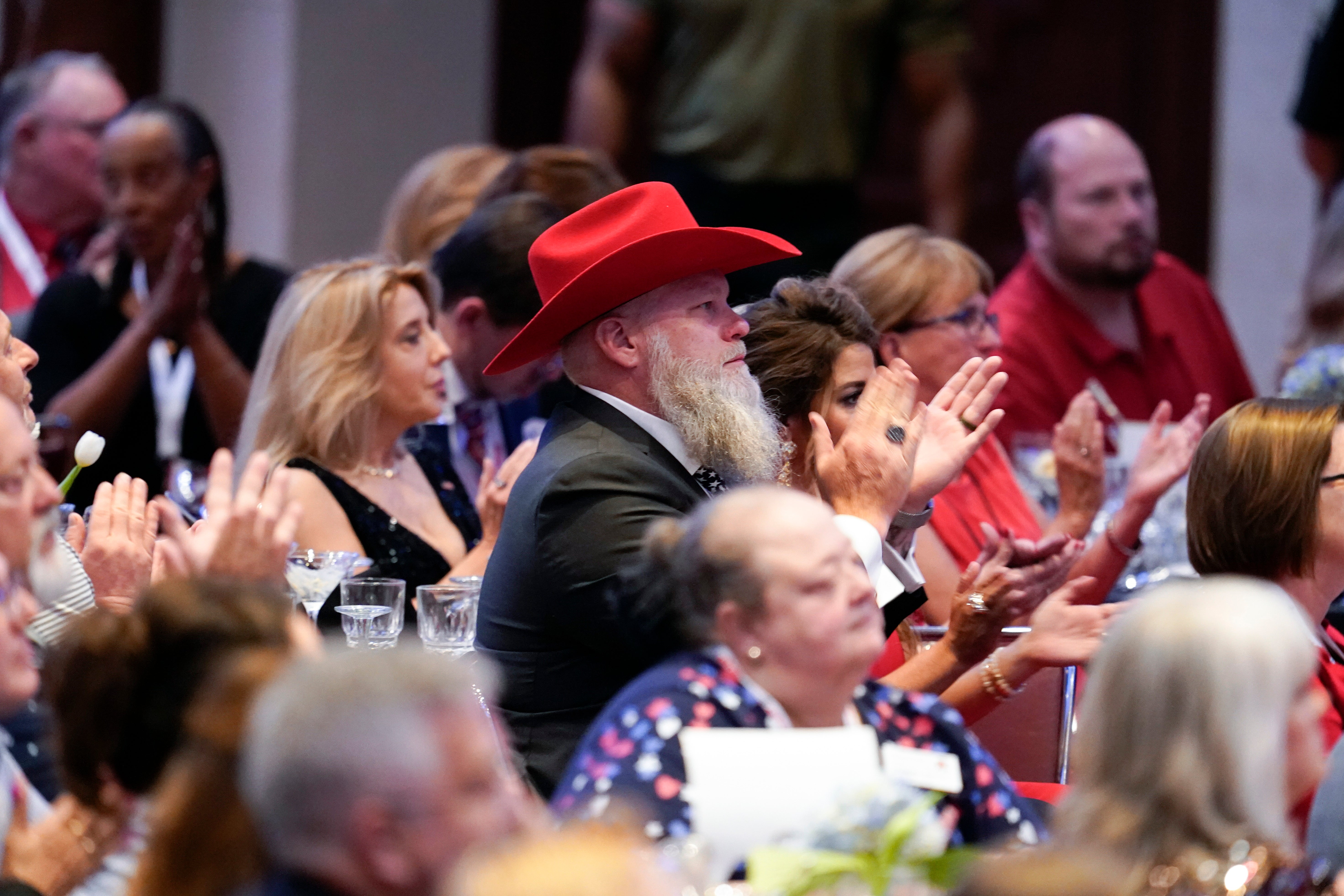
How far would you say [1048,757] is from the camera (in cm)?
347

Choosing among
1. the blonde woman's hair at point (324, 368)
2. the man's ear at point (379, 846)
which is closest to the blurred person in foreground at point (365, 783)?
the man's ear at point (379, 846)

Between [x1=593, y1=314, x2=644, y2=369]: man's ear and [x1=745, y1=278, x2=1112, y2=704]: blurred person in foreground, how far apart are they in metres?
0.33

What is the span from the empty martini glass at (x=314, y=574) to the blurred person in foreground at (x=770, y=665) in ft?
3.64

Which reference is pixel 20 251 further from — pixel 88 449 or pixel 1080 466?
pixel 1080 466

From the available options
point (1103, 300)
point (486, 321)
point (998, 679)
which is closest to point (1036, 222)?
point (1103, 300)

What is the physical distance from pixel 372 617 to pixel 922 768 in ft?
4.19

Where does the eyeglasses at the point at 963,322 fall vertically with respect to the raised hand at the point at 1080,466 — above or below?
above

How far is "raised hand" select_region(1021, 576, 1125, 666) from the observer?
2.90 m

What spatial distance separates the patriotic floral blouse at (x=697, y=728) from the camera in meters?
2.31

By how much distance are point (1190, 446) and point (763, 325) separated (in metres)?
1.16

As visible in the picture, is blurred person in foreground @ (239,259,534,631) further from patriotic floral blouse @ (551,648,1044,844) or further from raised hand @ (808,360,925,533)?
patriotic floral blouse @ (551,648,1044,844)

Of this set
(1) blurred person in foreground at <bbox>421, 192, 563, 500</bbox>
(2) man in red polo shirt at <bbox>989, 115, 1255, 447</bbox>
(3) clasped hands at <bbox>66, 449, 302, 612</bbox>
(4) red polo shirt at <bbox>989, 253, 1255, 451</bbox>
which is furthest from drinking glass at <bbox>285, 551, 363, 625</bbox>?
(2) man in red polo shirt at <bbox>989, 115, 1255, 447</bbox>

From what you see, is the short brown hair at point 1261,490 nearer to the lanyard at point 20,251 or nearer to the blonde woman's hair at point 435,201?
the blonde woman's hair at point 435,201

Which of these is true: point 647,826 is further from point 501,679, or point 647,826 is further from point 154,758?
point 501,679
